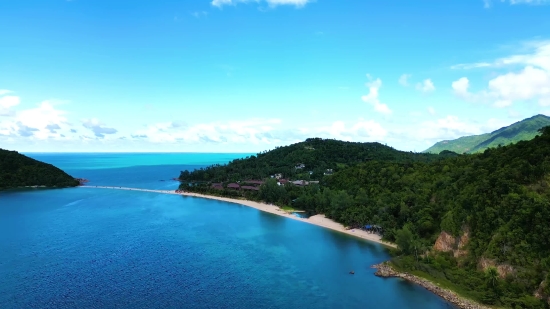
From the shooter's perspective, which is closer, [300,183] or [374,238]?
[374,238]

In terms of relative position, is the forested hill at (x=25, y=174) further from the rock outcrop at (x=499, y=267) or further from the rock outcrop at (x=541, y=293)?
Result: the rock outcrop at (x=541, y=293)

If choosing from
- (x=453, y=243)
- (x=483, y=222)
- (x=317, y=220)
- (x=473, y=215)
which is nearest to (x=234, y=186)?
(x=317, y=220)

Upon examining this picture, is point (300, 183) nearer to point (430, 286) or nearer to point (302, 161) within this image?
point (302, 161)

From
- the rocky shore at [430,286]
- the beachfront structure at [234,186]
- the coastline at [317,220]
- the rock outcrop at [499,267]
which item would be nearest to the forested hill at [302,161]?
the beachfront structure at [234,186]

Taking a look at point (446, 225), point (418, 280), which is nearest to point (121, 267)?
point (418, 280)

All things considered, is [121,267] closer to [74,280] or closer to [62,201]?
[74,280]

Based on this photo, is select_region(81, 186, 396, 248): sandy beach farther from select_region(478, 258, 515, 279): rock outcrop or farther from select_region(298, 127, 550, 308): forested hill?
select_region(478, 258, 515, 279): rock outcrop

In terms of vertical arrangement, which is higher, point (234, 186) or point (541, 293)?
point (234, 186)
